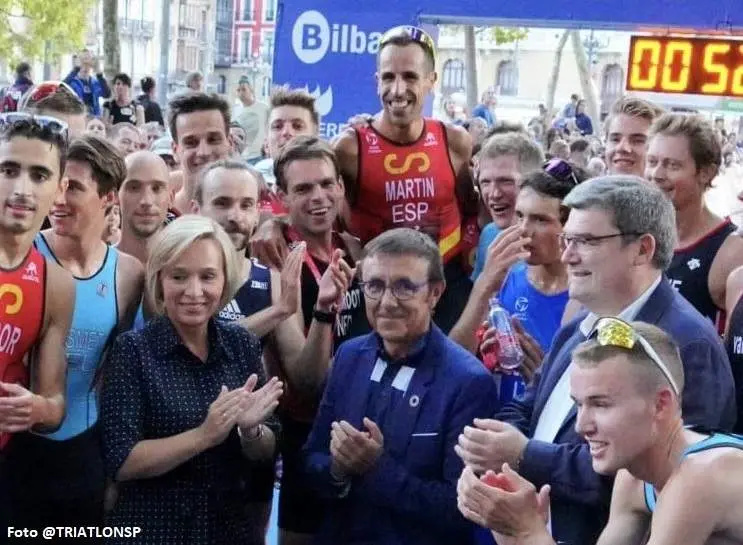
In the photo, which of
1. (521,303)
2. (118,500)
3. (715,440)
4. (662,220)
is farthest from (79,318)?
(715,440)

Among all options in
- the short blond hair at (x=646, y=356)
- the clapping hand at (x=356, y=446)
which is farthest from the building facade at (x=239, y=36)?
the short blond hair at (x=646, y=356)

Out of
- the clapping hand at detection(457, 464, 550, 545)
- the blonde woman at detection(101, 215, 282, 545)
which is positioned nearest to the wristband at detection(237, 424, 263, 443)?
the blonde woman at detection(101, 215, 282, 545)

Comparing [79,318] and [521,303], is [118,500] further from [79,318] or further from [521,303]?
[521,303]

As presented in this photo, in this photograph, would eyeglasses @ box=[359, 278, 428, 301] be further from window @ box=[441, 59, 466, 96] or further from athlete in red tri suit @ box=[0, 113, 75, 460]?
window @ box=[441, 59, 466, 96]

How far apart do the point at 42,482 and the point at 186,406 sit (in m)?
0.71

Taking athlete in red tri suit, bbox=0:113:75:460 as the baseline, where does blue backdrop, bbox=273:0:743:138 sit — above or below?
above

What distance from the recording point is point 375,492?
3.66m

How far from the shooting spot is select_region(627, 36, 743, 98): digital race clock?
8.09m

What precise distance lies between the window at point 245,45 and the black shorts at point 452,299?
2869 inches

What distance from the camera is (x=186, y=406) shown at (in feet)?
12.1

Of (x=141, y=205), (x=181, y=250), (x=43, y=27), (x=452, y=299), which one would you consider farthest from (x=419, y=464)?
(x=43, y=27)

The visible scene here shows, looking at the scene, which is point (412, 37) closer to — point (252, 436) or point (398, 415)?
point (398, 415)

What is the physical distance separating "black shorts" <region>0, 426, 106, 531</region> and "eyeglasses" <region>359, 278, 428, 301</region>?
3.91 ft

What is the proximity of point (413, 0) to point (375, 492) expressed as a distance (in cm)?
649
